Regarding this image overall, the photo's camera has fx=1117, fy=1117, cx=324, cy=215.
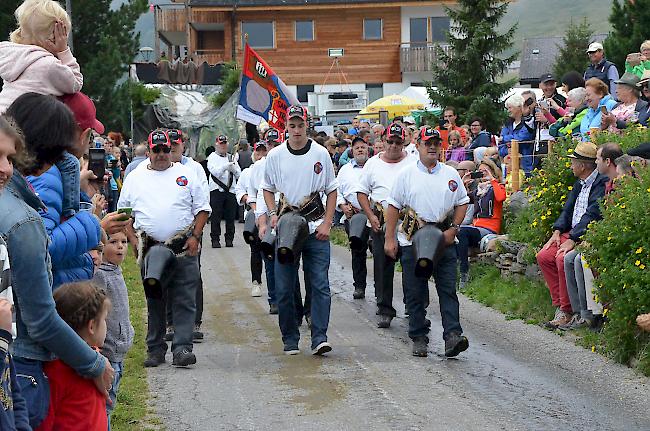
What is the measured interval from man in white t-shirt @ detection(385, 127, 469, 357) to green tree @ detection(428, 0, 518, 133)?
2158 centimetres

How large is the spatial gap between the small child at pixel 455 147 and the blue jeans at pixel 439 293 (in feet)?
29.4

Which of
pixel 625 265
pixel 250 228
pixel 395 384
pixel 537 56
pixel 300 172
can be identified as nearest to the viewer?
pixel 395 384

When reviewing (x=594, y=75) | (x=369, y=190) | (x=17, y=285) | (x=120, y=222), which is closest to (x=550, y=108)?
(x=594, y=75)

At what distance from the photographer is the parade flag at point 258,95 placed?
2209 centimetres

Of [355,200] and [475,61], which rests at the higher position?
[475,61]

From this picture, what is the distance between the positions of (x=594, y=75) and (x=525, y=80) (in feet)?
185

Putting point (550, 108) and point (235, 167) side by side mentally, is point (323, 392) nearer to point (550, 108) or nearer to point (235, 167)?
point (550, 108)

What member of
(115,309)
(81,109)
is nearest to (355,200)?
(115,309)

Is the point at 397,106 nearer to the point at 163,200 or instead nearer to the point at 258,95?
the point at 258,95

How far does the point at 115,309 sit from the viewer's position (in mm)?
5941

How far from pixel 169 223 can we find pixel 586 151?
4.54 m

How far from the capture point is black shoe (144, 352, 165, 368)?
403 inches

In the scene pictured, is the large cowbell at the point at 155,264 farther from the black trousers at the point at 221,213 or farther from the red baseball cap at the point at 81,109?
the black trousers at the point at 221,213

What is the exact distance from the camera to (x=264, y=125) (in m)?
23.3
